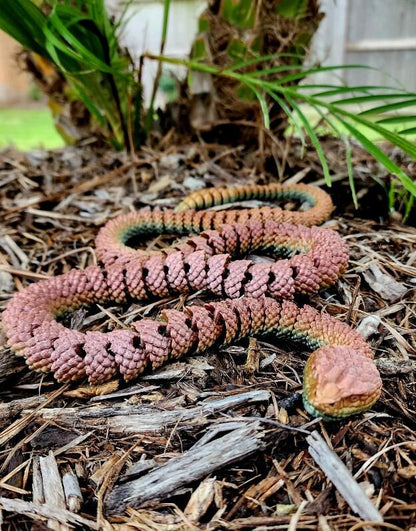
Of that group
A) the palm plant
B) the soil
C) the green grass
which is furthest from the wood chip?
the green grass

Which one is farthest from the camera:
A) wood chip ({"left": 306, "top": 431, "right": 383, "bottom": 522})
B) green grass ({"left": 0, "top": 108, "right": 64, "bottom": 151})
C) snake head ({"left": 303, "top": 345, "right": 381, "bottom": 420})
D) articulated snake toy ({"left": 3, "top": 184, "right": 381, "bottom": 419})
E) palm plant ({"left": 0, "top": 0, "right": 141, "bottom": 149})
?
green grass ({"left": 0, "top": 108, "right": 64, "bottom": 151})

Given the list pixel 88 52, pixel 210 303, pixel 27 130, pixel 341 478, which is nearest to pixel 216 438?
pixel 341 478

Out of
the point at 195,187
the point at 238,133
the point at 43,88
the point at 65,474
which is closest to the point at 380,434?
the point at 65,474

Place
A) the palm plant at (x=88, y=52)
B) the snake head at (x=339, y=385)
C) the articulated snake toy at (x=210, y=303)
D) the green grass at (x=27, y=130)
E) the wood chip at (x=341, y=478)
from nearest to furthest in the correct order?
the wood chip at (x=341, y=478) < the snake head at (x=339, y=385) < the articulated snake toy at (x=210, y=303) < the palm plant at (x=88, y=52) < the green grass at (x=27, y=130)

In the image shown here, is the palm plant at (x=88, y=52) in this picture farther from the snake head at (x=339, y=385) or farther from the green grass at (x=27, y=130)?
the snake head at (x=339, y=385)

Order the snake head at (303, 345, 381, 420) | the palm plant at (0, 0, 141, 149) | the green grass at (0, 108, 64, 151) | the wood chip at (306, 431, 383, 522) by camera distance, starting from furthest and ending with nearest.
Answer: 1. the green grass at (0, 108, 64, 151)
2. the palm plant at (0, 0, 141, 149)
3. the snake head at (303, 345, 381, 420)
4. the wood chip at (306, 431, 383, 522)

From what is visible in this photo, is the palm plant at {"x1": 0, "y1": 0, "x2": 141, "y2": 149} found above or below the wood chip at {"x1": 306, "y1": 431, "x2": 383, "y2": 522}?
above

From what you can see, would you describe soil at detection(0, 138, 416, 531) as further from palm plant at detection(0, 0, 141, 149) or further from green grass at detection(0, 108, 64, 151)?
green grass at detection(0, 108, 64, 151)

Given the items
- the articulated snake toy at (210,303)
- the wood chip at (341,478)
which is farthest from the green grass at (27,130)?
the wood chip at (341,478)

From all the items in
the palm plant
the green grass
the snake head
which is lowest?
the snake head

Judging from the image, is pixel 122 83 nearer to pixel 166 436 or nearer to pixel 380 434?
pixel 166 436
